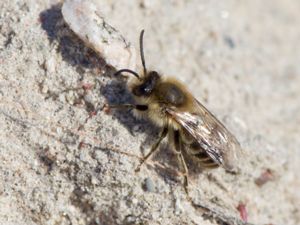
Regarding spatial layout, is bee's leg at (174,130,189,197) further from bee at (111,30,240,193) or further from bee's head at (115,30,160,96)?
bee's head at (115,30,160,96)

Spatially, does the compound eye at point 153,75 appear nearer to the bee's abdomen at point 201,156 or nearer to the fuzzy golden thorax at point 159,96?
the fuzzy golden thorax at point 159,96

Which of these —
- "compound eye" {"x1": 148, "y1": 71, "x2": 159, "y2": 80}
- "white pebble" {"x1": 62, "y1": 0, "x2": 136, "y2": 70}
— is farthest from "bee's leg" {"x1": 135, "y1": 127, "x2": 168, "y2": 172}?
"white pebble" {"x1": 62, "y1": 0, "x2": 136, "y2": 70}

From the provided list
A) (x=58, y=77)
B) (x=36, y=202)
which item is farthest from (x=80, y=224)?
(x=58, y=77)

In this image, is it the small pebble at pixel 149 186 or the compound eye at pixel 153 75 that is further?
the compound eye at pixel 153 75

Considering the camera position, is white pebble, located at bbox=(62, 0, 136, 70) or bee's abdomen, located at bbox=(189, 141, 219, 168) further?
bee's abdomen, located at bbox=(189, 141, 219, 168)

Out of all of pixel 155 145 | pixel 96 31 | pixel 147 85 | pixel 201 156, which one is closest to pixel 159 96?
pixel 147 85

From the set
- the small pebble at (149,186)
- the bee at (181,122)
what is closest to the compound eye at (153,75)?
the bee at (181,122)

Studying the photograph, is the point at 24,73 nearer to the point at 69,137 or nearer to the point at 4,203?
the point at 69,137
